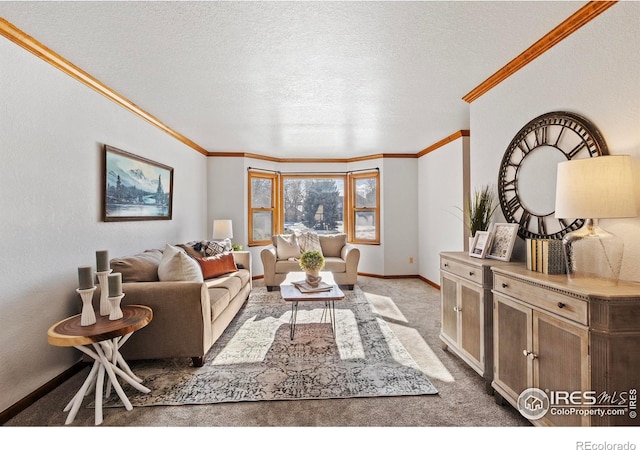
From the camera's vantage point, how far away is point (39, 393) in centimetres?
217

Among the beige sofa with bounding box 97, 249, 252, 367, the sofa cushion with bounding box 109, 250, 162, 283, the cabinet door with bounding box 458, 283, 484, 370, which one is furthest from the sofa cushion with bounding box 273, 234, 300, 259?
the cabinet door with bounding box 458, 283, 484, 370

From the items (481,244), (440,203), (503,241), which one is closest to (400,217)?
(440,203)

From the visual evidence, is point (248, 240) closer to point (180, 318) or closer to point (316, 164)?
point (316, 164)

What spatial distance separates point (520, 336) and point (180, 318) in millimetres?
2421

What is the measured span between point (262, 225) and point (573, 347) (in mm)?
5421

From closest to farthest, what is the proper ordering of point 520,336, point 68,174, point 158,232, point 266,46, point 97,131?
point 520,336, point 266,46, point 68,174, point 97,131, point 158,232

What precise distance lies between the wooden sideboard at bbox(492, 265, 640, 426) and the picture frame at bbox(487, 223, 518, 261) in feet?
1.34

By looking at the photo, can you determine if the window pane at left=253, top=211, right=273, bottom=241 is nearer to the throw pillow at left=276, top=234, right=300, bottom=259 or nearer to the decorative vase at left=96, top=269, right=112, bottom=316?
the throw pillow at left=276, top=234, right=300, bottom=259

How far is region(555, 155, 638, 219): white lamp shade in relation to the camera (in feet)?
5.01
